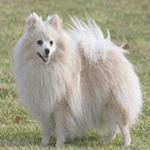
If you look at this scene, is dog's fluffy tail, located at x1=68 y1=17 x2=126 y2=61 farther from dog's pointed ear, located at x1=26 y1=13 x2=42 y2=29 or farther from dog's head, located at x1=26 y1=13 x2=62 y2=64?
dog's pointed ear, located at x1=26 y1=13 x2=42 y2=29

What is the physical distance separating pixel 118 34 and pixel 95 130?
21.2 feet

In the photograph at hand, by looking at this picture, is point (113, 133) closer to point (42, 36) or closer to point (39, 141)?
point (39, 141)

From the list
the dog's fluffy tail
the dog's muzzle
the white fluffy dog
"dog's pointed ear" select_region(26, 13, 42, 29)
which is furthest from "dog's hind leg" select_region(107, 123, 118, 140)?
"dog's pointed ear" select_region(26, 13, 42, 29)

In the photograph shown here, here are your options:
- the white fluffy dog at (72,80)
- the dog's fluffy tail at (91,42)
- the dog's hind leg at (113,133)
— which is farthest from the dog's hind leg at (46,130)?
the dog's fluffy tail at (91,42)

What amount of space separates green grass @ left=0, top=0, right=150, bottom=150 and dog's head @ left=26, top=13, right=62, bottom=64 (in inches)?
46.0

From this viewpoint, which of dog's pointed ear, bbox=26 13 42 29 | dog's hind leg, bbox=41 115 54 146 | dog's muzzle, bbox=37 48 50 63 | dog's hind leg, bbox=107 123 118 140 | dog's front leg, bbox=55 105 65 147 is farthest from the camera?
dog's hind leg, bbox=107 123 118 140

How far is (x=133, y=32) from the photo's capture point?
11.6m

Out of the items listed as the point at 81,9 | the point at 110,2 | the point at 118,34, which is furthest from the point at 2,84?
the point at 110,2

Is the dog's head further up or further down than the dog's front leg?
further up

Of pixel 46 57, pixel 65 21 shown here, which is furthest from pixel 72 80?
pixel 65 21

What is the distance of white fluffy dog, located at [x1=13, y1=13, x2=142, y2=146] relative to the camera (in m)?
4.24

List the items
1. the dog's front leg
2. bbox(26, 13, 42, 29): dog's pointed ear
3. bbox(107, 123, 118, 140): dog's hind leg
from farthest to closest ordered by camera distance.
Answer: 1. bbox(107, 123, 118, 140): dog's hind leg
2. the dog's front leg
3. bbox(26, 13, 42, 29): dog's pointed ear

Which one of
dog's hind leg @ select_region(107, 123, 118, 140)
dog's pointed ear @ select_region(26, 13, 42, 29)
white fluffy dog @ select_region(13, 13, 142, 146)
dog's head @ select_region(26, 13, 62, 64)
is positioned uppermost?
dog's pointed ear @ select_region(26, 13, 42, 29)

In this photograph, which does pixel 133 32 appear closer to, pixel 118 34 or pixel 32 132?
pixel 118 34
